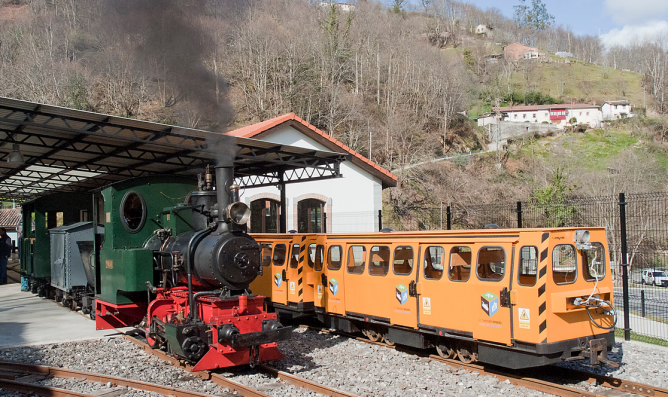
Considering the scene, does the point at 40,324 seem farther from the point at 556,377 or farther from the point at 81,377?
the point at 556,377

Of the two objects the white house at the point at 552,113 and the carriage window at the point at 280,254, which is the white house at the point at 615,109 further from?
the carriage window at the point at 280,254

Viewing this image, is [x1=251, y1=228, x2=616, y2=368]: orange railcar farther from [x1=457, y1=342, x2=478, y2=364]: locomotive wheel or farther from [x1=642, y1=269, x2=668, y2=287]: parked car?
[x1=642, y1=269, x2=668, y2=287]: parked car

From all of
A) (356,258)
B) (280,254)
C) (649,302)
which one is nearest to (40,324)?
(280,254)

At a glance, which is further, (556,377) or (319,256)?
(319,256)

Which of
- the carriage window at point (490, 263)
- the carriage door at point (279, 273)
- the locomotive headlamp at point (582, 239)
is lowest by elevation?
the carriage door at point (279, 273)

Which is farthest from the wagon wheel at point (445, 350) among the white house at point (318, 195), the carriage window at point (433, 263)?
the white house at point (318, 195)

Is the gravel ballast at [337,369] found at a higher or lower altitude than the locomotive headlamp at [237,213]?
lower

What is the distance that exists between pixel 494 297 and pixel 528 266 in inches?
26.7

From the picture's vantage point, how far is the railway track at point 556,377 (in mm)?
5790

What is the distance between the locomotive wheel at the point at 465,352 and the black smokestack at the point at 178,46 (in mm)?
5519

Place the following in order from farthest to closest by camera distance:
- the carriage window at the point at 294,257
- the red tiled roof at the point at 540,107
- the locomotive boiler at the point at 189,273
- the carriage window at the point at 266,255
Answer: the red tiled roof at the point at 540,107 → the carriage window at the point at 266,255 → the carriage window at the point at 294,257 → the locomotive boiler at the point at 189,273

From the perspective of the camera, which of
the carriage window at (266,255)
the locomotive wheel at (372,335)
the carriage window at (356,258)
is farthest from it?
the carriage window at (266,255)

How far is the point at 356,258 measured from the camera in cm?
916

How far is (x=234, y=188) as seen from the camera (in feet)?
22.3
